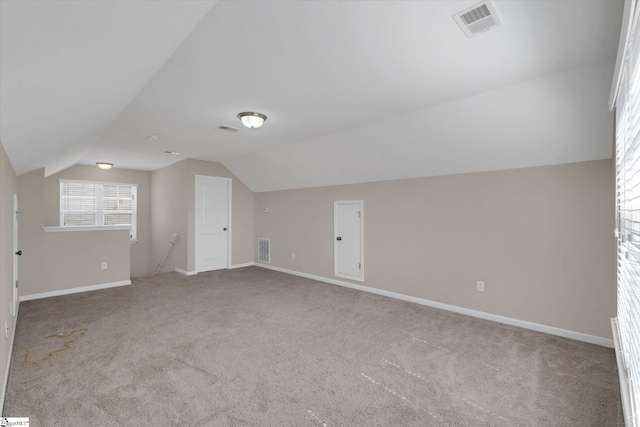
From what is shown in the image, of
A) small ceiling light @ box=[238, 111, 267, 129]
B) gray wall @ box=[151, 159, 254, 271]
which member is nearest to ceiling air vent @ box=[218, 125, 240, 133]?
small ceiling light @ box=[238, 111, 267, 129]

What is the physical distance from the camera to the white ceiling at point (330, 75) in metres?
1.39

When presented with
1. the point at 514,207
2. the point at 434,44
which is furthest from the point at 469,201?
the point at 434,44

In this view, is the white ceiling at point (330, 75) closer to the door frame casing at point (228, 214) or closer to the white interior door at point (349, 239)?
the white interior door at point (349, 239)

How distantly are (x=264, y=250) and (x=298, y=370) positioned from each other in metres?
4.62

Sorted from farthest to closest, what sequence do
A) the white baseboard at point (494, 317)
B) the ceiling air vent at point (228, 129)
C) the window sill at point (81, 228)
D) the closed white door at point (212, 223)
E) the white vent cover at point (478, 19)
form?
the closed white door at point (212, 223), the window sill at point (81, 228), the ceiling air vent at point (228, 129), the white baseboard at point (494, 317), the white vent cover at point (478, 19)

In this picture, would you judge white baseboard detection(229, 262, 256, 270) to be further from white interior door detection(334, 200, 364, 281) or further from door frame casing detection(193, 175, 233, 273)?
white interior door detection(334, 200, 364, 281)

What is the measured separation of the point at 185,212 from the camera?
610cm

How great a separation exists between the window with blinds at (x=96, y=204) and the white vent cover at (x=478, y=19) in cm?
692

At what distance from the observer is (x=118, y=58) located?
5.37 ft

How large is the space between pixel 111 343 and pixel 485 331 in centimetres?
390

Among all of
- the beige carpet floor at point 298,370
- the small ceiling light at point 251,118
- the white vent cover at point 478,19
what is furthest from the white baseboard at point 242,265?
the white vent cover at point 478,19

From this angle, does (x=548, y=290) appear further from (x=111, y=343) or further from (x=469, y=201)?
(x=111, y=343)

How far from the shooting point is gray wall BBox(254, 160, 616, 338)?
9.78ft

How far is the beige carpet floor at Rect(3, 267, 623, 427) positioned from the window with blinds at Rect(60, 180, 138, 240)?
9.62 ft
